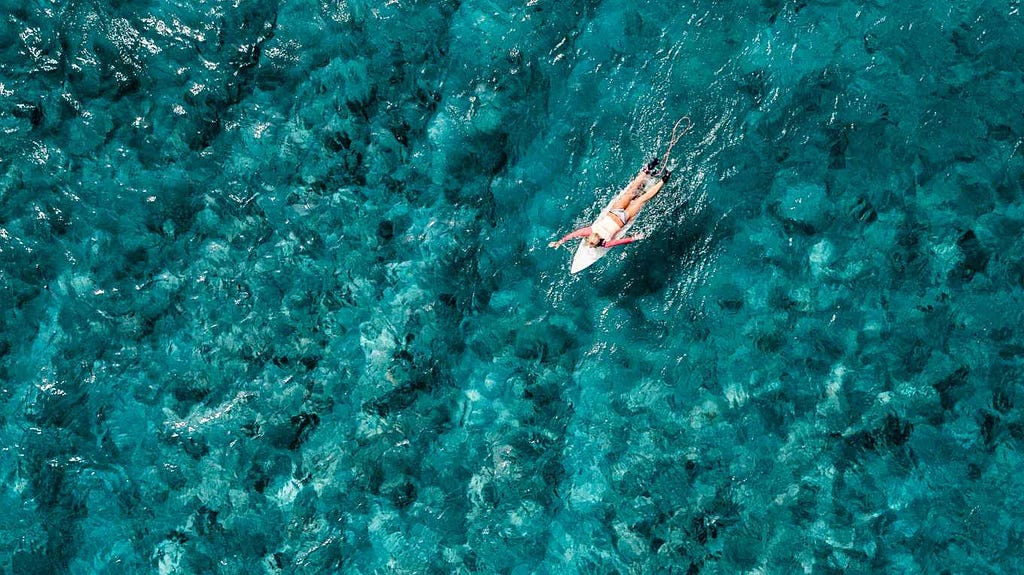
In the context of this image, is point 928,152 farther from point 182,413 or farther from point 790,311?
point 182,413

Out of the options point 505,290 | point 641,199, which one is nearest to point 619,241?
point 641,199

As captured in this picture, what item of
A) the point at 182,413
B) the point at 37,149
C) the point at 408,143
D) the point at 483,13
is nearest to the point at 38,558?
the point at 182,413

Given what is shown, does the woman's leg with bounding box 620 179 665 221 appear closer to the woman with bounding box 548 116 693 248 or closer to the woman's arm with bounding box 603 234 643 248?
the woman with bounding box 548 116 693 248

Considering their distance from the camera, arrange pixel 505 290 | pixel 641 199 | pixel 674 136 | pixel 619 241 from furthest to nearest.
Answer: pixel 505 290 → pixel 674 136 → pixel 619 241 → pixel 641 199

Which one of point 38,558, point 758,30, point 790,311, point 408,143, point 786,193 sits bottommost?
point 790,311

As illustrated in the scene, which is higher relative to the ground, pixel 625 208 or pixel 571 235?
pixel 571 235

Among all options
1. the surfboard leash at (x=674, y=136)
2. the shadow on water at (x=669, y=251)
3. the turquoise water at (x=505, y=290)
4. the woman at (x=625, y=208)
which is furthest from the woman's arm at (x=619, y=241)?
the surfboard leash at (x=674, y=136)

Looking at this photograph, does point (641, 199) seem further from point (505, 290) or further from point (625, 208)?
point (505, 290)
